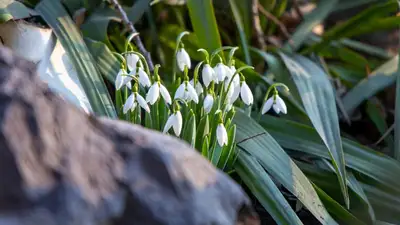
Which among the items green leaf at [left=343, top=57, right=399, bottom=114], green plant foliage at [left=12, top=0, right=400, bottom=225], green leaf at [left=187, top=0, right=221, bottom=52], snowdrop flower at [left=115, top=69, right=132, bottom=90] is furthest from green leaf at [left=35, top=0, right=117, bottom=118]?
green leaf at [left=343, top=57, right=399, bottom=114]

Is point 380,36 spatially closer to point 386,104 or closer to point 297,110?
point 386,104

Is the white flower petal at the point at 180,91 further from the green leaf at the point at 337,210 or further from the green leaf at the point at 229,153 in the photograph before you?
the green leaf at the point at 337,210

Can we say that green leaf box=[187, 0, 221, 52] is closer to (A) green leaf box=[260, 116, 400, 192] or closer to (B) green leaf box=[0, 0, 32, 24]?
(A) green leaf box=[260, 116, 400, 192]

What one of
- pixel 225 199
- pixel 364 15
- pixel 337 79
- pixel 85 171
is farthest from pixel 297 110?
pixel 85 171

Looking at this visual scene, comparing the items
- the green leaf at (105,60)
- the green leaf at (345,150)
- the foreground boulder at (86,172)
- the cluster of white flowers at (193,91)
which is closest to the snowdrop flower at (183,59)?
the cluster of white flowers at (193,91)

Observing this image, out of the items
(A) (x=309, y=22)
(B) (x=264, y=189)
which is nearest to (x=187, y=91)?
(B) (x=264, y=189)

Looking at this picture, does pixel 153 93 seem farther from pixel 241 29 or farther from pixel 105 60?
pixel 241 29
